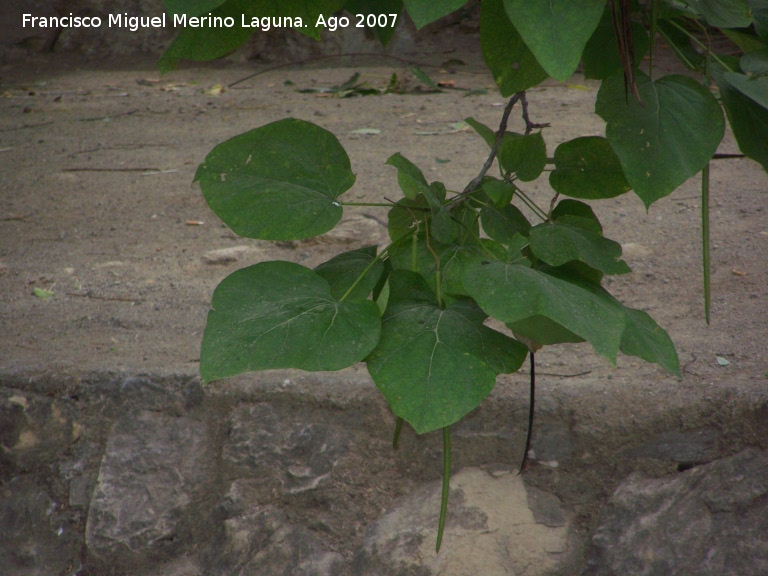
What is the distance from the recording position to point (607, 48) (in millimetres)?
750

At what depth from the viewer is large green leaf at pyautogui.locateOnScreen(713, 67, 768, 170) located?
26.0 inches

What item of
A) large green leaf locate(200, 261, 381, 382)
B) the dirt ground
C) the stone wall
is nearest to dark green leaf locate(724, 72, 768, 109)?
large green leaf locate(200, 261, 381, 382)

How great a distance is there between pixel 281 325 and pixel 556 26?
0.30 m

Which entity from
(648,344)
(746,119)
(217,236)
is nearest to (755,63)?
(746,119)

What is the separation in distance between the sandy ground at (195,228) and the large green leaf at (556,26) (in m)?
1.06

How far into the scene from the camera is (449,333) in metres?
0.59

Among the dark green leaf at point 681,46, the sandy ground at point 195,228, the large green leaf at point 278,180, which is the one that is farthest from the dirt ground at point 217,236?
the dark green leaf at point 681,46

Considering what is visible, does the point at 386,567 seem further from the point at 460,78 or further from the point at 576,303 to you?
the point at 460,78

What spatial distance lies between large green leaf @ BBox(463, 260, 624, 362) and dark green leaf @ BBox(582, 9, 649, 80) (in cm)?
28

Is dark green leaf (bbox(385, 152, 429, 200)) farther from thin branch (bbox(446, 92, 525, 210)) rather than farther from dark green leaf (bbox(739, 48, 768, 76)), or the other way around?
dark green leaf (bbox(739, 48, 768, 76))

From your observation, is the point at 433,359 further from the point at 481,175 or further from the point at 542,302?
the point at 481,175

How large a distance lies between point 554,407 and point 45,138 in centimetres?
272

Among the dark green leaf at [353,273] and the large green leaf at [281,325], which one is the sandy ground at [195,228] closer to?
the dark green leaf at [353,273]

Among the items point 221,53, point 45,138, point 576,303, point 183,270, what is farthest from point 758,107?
point 45,138
